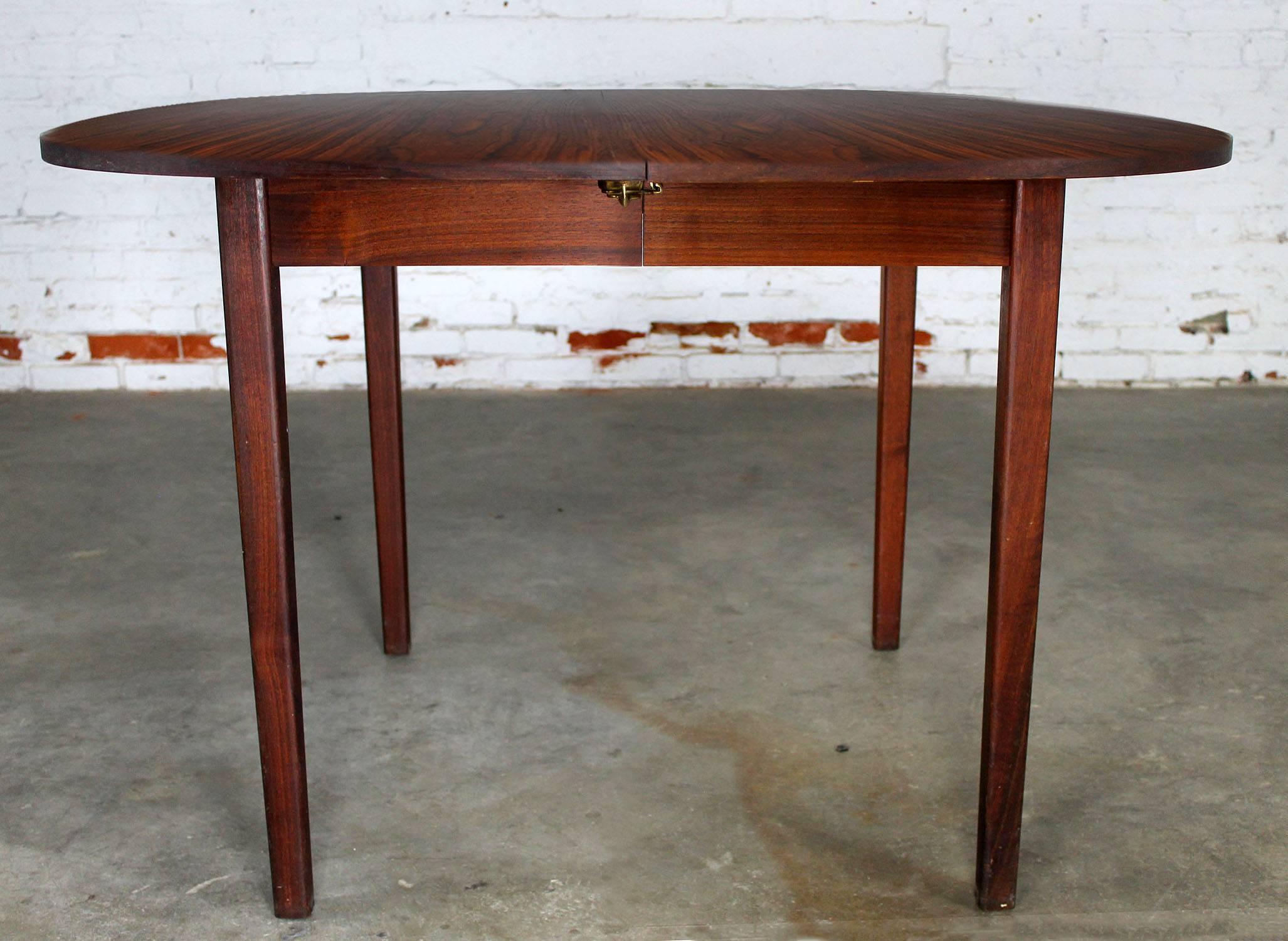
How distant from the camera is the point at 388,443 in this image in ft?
6.15

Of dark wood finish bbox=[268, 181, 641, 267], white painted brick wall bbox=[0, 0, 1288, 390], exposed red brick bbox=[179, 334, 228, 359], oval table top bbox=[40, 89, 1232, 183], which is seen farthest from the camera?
exposed red brick bbox=[179, 334, 228, 359]

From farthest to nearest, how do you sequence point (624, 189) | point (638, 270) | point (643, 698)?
point (638, 270), point (643, 698), point (624, 189)

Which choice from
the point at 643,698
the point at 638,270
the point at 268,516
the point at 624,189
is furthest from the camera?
the point at 638,270

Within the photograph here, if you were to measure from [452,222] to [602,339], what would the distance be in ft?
8.14

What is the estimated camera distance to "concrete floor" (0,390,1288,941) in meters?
1.41

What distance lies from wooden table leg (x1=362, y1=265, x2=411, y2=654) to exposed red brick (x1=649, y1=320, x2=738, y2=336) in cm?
177

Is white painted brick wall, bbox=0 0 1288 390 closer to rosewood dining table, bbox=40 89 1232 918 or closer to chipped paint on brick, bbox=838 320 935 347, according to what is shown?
chipped paint on brick, bbox=838 320 935 347

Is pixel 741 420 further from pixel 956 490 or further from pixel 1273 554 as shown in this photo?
pixel 1273 554

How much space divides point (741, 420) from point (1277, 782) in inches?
73.3

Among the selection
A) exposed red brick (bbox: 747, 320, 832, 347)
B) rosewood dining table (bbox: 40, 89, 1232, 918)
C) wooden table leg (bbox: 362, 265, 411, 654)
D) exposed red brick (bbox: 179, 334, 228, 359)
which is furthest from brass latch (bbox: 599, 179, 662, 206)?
exposed red brick (bbox: 179, 334, 228, 359)

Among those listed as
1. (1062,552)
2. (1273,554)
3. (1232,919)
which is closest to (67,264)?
(1062,552)

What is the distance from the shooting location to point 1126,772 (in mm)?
1664

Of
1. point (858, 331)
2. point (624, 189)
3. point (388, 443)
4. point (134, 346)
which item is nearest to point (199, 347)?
point (134, 346)

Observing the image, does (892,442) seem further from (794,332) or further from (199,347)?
(199,347)
